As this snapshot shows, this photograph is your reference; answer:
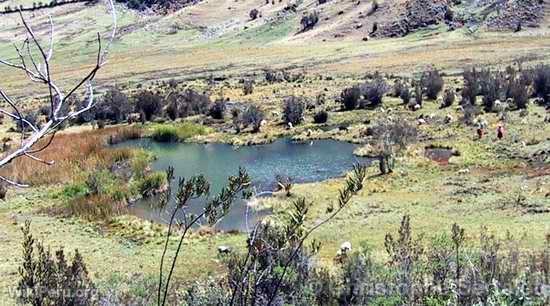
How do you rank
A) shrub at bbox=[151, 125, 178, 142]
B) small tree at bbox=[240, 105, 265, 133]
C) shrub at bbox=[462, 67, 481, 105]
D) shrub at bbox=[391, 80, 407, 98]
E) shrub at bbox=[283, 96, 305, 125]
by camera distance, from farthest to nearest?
shrub at bbox=[391, 80, 407, 98]
shrub at bbox=[462, 67, 481, 105]
shrub at bbox=[283, 96, 305, 125]
small tree at bbox=[240, 105, 265, 133]
shrub at bbox=[151, 125, 178, 142]

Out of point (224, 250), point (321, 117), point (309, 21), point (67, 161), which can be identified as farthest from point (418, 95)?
point (309, 21)

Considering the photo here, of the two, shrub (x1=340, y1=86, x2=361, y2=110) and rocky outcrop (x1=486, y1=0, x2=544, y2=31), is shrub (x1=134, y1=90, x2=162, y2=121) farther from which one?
rocky outcrop (x1=486, y1=0, x2=544, y2=31)

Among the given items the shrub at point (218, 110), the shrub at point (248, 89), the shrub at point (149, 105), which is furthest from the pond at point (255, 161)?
the shrub at point (248, 89)

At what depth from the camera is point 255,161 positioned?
28453 millimetres

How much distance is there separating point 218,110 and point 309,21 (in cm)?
3932

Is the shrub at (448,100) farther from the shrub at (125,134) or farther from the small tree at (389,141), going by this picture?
the shrub at (125,134)

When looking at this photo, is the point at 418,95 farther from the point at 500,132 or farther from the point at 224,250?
the point at 224,250

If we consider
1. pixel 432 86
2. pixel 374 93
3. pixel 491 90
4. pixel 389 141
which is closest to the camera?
pixel 389 141

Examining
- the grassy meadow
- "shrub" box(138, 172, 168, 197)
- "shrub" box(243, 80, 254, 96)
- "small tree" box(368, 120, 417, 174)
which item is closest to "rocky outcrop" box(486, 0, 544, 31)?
the grassy meadow

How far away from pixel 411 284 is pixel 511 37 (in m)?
54.0

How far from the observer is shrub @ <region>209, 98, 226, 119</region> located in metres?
39.9

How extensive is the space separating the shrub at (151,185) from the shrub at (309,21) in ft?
178

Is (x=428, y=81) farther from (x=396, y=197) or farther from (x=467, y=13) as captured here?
(x=467, y=13)

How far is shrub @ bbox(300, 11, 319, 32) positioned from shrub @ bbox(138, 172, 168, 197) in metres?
54.4
